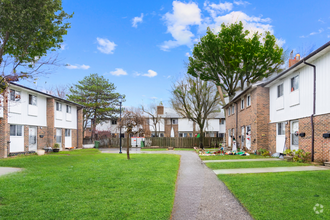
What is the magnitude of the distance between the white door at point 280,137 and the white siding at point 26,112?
58.4ft

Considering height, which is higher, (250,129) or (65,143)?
(250,129)

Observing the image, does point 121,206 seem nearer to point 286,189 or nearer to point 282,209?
point 282,209

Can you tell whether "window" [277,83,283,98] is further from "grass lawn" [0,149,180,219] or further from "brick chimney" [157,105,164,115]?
"brick chimney" [157,105,164,115]

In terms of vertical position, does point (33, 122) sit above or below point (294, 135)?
above

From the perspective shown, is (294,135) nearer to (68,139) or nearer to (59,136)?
(59,136)

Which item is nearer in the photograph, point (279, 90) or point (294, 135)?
point (294, 135)

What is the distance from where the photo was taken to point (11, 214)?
457cm

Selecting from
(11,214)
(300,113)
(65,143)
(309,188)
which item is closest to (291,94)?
(300,113)

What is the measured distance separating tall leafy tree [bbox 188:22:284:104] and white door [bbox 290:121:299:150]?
388 inches

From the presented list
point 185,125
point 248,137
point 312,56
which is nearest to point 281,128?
point 248,137

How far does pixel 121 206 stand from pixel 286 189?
13.5 feet

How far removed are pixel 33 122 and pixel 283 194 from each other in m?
21.4

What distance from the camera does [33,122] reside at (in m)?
21.3


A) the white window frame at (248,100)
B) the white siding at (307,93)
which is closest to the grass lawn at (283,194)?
the white siding at (307,93)
